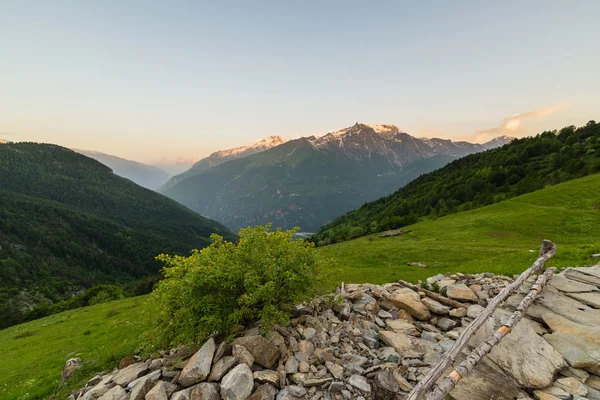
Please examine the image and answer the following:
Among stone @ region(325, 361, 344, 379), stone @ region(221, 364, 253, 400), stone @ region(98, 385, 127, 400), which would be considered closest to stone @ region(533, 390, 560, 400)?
stone @ region(325, 361, 344, 379)

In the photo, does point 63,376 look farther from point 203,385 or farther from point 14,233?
point 14,233

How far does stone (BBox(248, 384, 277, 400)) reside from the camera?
7582 millimetres

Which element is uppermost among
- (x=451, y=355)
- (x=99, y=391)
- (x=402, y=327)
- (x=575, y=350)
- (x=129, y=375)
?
(x=451, y=355)

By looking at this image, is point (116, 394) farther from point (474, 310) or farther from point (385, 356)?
point (474, 310)

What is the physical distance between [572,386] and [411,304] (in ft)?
18.7

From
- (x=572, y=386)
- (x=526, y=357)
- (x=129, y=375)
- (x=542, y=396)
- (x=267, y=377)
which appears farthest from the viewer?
(x=129, y=375)

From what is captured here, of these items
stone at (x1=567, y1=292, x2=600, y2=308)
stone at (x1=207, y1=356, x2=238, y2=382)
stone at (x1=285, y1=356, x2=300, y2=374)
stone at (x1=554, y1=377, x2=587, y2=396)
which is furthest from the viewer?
stone at (x1=567, y1=292, x2=600, y2=308)

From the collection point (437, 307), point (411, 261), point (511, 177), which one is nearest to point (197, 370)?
point (437, 307)

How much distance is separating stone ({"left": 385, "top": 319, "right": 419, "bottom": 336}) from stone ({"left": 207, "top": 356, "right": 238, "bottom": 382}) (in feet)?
22.4

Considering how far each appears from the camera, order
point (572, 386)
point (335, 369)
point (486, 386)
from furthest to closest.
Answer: point (335, 369) → point (486, 386) → point (572, 386)

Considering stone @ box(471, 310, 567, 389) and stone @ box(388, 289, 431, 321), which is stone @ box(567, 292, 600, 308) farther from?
stone @ box(388, 289, 431, 321)

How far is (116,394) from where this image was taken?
30.3 feet

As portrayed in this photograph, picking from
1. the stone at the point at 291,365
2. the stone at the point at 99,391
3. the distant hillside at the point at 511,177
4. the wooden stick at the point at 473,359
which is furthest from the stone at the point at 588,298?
the distant hillside at the point at 511,177

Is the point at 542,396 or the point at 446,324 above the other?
the point at 542,396
